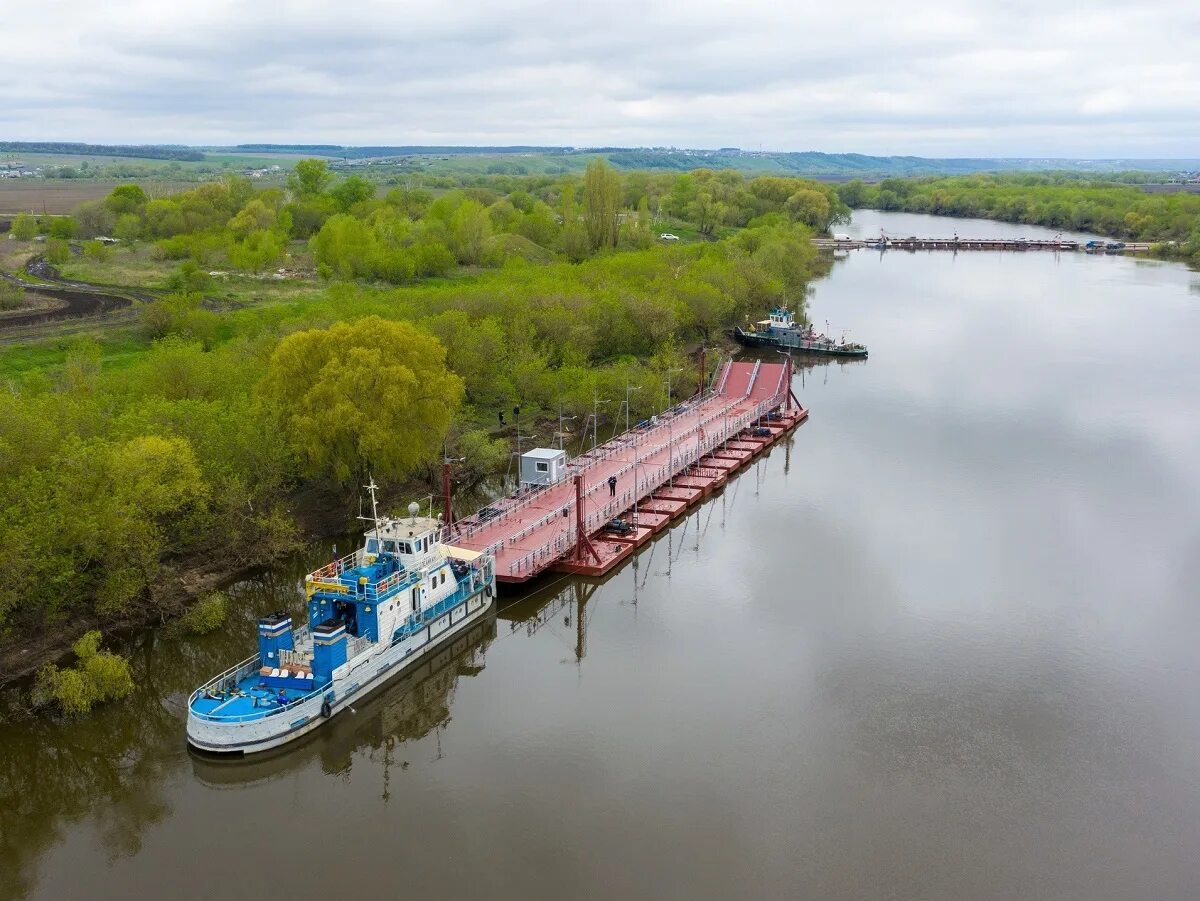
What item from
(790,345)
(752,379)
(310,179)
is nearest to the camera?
(752,379)

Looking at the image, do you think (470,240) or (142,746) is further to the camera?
(470,240)

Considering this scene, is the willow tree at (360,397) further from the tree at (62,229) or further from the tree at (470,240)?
the tree at (62,229)

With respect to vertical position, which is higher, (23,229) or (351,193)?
(351,193)

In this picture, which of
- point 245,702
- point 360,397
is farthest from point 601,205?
point 245,702

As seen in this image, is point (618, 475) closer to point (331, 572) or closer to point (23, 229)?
point (331, 572)

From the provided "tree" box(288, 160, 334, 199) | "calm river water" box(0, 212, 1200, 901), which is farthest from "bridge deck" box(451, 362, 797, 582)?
"tree" box(288, 160, 334, 199)

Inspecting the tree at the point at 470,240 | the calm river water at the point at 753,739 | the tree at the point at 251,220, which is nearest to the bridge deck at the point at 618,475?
the calm river water at the point at 753,739

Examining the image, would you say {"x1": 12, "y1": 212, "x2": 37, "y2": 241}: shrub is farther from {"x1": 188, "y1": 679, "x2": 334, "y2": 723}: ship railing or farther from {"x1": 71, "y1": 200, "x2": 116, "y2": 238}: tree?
{"x1": 188, "y1": 679, "x2": 334, "y2": 723}: ship railing

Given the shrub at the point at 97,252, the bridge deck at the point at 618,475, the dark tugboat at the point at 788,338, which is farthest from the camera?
the shrub at the point at 97,252
